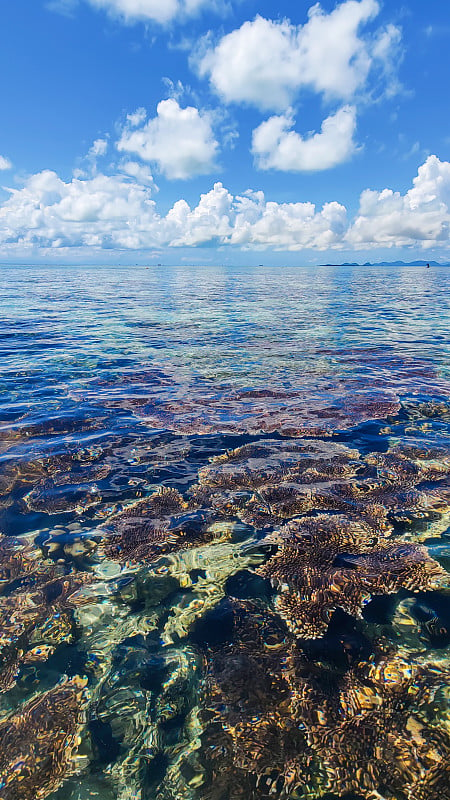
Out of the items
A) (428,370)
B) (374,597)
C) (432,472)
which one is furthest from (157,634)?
(428,370)

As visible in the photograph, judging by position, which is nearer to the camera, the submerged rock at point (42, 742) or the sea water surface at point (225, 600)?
the submerged rock at point (42, 742)

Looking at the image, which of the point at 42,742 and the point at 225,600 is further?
the point at 225,600

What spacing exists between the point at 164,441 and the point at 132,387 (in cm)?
482

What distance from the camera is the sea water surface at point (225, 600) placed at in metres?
2.94

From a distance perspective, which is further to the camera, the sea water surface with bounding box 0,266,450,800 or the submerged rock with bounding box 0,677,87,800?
the sea water surface with bounding box 0,266,450,800

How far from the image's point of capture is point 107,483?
716cm

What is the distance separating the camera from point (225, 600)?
4480mm

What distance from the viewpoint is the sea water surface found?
294 cm

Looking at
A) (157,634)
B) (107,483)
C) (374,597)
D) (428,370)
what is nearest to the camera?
(157,634)

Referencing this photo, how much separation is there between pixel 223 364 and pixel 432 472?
1031cm

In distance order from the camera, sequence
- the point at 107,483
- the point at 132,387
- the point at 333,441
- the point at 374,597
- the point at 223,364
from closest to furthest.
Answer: the point at 374,597 → the point at 107,483 → the point at 333,441 → the point at 132,387 → the point at 223,364

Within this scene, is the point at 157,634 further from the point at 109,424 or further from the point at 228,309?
the point at 228,309

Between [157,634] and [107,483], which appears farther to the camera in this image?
[107,483]

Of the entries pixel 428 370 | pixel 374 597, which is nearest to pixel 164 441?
pixel 374 597
